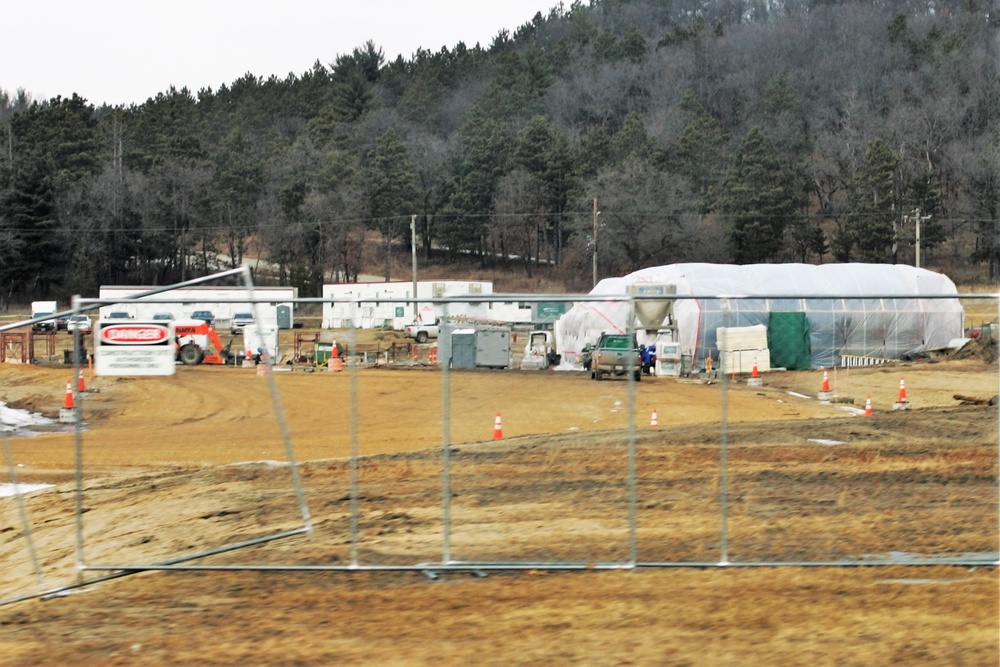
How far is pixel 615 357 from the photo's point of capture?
32.6ft

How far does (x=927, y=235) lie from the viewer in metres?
83.3

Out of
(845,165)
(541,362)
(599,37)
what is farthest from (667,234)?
(541,362)

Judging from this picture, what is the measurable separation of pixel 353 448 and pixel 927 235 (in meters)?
81.2

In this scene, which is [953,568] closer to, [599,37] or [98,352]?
[98,352]

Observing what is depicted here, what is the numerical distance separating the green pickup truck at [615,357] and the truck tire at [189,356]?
3.63m

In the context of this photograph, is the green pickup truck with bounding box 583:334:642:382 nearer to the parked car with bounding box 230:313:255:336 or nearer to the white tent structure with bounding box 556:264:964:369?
the white tent structure with bounding box 556:264:964:369

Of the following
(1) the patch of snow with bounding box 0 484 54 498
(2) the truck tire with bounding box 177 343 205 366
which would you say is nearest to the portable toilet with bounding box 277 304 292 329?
(2) the truck tire with bounding box 177 343 205 366

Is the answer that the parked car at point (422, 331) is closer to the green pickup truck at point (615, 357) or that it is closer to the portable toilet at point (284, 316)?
the portable toilet at point (284, 316)

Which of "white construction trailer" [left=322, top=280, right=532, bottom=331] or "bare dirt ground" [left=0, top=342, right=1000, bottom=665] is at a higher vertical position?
"white construction trailer" [left=322, top=280, right=532, bottom=331]

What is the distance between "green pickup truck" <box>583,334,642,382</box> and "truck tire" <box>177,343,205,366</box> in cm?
363

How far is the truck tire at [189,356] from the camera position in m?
10.3

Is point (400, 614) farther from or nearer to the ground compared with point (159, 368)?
nearer to the ground

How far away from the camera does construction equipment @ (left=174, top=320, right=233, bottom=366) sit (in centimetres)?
1038

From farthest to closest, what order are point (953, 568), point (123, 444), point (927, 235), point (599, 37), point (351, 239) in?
point (599, 37), point (351, 239), point (927, 235), point (123, 444), point (953, 568)
